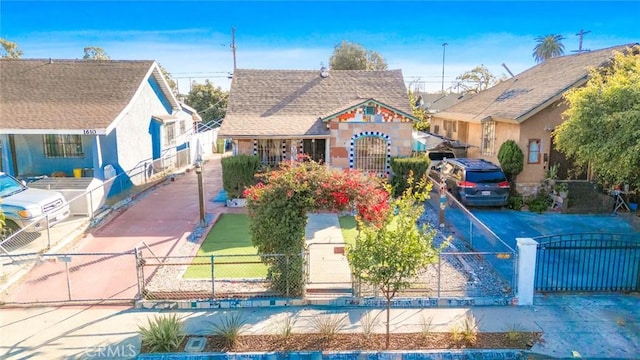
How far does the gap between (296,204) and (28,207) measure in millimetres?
8670

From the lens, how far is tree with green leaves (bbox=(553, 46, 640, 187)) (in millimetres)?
11312

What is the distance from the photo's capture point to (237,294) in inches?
371

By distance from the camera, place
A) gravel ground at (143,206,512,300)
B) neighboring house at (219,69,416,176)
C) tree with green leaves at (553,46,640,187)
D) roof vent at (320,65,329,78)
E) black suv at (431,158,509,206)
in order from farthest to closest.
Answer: roof vent at (320,65,329,78) → neighboring house at (219,69,416,176) → black suv at (431,158,509,206) → tree with green leaves at (553,46,640,187) → gravel ground at (143,206,512,300)

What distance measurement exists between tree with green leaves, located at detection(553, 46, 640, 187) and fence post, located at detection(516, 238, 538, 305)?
4.40 m

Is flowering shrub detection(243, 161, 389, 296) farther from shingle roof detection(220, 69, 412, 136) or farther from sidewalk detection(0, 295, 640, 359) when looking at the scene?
shingle roof detection(220, 69, 412, 136)

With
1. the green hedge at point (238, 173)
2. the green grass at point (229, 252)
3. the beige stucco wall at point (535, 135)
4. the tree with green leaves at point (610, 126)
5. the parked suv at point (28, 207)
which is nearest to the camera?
the green grass at point (229, 252)

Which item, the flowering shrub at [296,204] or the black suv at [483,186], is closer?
the flowering shrub at [296,204]

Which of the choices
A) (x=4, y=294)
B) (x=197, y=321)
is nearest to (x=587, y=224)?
(x=197, y=321)

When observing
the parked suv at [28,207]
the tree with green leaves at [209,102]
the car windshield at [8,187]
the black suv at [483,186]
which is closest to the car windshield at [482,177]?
the black suv at [483,186]

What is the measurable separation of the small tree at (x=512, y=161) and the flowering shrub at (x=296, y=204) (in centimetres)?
1036

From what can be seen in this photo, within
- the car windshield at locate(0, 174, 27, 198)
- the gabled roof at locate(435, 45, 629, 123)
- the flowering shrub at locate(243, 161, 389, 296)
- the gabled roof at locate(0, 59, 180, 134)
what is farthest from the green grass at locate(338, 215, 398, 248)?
the car windshield at locate(0, 174, 27, 198)

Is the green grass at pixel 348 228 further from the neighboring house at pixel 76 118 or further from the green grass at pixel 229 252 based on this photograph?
the neighboring house at pixel 76 118

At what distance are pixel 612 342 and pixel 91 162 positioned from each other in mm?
20292

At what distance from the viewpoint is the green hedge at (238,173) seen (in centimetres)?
1759
